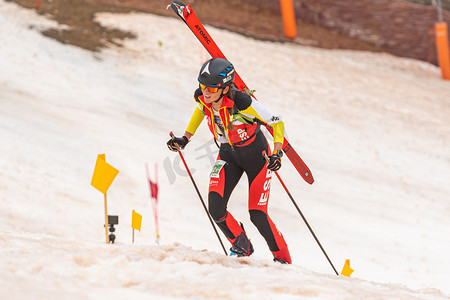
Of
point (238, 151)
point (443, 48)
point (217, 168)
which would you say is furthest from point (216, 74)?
point (443, 48)

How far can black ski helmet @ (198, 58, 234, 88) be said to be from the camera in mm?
4418

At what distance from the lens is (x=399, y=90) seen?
17.6 m

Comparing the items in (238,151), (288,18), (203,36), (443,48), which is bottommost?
(443,48)

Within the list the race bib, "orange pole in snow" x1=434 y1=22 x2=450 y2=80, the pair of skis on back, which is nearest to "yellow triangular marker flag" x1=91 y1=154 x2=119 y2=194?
the race bib

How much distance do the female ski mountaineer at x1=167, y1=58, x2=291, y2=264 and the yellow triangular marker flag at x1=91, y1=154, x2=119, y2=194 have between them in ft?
2.17

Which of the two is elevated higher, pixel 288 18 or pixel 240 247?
pixel 288 18

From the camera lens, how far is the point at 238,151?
16.0 feet

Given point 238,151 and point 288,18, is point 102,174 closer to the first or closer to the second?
point 238,151

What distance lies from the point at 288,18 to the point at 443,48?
6.09 meters

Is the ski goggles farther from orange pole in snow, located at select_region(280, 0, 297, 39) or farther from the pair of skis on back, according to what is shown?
orange pole in snow, located at select_region(280, 0, 297, 39)

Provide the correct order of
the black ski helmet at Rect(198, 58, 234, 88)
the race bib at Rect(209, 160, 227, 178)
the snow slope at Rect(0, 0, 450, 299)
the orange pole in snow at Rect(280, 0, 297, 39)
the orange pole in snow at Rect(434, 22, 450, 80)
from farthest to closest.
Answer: the orange pole in snow at Rect(280, 0, 297, 39), the orange pole in snow at Rect(434, 22, 450, 80), the race bib at Rect(209, 160, 227, 178), the black ski helmet at Rect(198, 58, 234, 88), the snow slope at Rect(0, 0, 450, 299)

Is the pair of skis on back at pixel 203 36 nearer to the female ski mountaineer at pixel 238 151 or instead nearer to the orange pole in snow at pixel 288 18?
the female ski mountaineer at pixel 238 151

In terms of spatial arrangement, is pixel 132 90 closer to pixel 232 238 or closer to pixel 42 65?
pixel 42 65

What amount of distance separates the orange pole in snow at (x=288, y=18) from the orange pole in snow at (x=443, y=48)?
5.47 m
